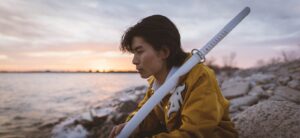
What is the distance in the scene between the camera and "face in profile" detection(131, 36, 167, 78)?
187 centimetres

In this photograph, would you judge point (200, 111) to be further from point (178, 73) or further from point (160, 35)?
point (160, 35)

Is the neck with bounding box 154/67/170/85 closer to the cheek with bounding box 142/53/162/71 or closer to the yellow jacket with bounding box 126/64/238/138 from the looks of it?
the cheek with bounding box 142/53/162/71

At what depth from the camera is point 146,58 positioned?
1864 mm

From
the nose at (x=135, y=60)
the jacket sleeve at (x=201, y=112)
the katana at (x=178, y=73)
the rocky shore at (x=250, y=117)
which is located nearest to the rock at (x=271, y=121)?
the rocky shore at (x=250, y=117)

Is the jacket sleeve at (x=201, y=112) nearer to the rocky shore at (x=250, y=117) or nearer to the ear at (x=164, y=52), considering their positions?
the ear at (x=164, y=52)

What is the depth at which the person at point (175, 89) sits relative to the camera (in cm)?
146

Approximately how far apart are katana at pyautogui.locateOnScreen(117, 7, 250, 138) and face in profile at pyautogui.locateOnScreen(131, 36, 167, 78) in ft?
0.94

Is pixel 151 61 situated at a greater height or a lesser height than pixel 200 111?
greater

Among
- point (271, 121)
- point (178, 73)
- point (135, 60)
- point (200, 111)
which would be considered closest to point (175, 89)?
point (178, 73)

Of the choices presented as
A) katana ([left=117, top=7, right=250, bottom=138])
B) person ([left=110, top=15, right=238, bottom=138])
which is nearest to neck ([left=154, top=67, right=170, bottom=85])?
person ([left=110, top=15, right=238, bottom=138])

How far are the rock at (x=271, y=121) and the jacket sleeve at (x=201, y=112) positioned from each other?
835mm

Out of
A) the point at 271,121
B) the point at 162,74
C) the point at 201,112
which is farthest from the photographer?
the point at 271,121

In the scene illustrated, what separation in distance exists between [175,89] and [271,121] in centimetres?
105

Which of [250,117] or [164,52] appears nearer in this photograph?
[164,52]
